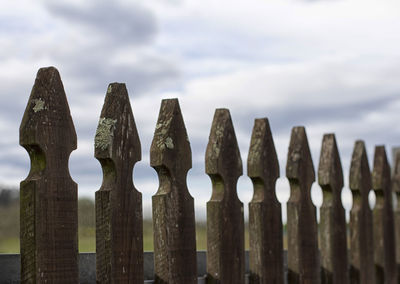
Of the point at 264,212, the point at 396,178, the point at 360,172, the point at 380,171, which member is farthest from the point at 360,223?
the point at 264,212

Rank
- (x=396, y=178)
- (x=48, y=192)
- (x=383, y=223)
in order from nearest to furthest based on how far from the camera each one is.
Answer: (x=48, y=192)
(x=383, y=223)
(x=396, y=178)

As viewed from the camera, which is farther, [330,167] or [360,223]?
[360,223]

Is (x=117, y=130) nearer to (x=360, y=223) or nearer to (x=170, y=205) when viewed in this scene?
(x=170, y=205)

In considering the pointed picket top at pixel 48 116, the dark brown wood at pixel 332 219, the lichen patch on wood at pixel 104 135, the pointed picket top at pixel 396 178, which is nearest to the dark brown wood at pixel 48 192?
the pointed picket top at pixel 48 116

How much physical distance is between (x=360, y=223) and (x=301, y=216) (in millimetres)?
1049

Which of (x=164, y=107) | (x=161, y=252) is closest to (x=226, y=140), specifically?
(x=164, y=107)

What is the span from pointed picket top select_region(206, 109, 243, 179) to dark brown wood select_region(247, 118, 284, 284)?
263 mm

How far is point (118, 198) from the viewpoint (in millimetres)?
3170

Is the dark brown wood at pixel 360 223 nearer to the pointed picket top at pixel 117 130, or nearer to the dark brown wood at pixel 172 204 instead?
the dark brown wood at pixel 172 204

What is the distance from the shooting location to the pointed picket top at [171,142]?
3.47 m

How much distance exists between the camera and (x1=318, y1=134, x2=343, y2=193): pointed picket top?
201 inches

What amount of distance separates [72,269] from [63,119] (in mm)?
583

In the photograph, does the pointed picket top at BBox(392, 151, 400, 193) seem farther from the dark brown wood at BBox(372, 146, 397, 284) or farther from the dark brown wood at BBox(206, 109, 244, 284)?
the dark brown wood at BBox(206, 109, 244, 284)

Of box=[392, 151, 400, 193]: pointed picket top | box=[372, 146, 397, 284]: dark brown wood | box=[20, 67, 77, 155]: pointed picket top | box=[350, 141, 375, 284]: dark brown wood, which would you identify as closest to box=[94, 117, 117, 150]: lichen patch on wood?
box=[20, 67, 77, 155]: pointed picket top
